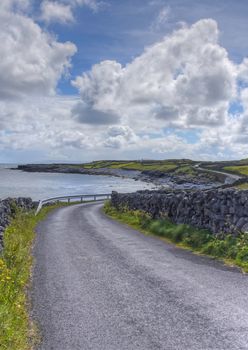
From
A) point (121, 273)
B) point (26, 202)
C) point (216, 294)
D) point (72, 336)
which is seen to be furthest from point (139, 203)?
point (72, 336)

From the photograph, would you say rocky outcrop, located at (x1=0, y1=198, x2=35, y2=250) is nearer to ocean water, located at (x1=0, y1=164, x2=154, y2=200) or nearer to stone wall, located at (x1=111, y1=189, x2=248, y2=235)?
stone wall, located at (x1=111, y1=189, x2=248, y2=235)

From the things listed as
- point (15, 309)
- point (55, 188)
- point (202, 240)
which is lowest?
point (55, 188)

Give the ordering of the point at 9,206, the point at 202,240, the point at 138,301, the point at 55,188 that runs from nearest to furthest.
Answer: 1. the point at 138,301
2. the point at 202,240
3. the point at 9,206
4. the point at 55,188

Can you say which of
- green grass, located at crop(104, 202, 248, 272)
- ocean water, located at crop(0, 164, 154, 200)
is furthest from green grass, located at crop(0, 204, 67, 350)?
ocean water, located at crop(0, 164, 154, 200)

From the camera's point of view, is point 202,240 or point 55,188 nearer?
point 202,240

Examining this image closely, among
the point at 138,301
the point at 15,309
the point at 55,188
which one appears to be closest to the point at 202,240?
the point at 138,301

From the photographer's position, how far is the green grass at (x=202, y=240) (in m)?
13.8

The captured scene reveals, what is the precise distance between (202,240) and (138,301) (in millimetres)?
7912

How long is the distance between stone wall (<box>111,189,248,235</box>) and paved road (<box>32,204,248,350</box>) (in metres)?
2.03

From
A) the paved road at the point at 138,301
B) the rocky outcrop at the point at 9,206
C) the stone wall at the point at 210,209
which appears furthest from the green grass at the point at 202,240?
the rocky outcrop at the point at 9,206

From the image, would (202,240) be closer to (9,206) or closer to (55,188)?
(9,206)

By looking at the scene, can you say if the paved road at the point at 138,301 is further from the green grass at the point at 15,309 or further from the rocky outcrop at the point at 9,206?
the rocky outcrop at the point at 9,206

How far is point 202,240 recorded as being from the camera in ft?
55.3

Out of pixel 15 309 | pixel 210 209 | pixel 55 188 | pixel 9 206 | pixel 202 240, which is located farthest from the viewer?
pixel 55 188
